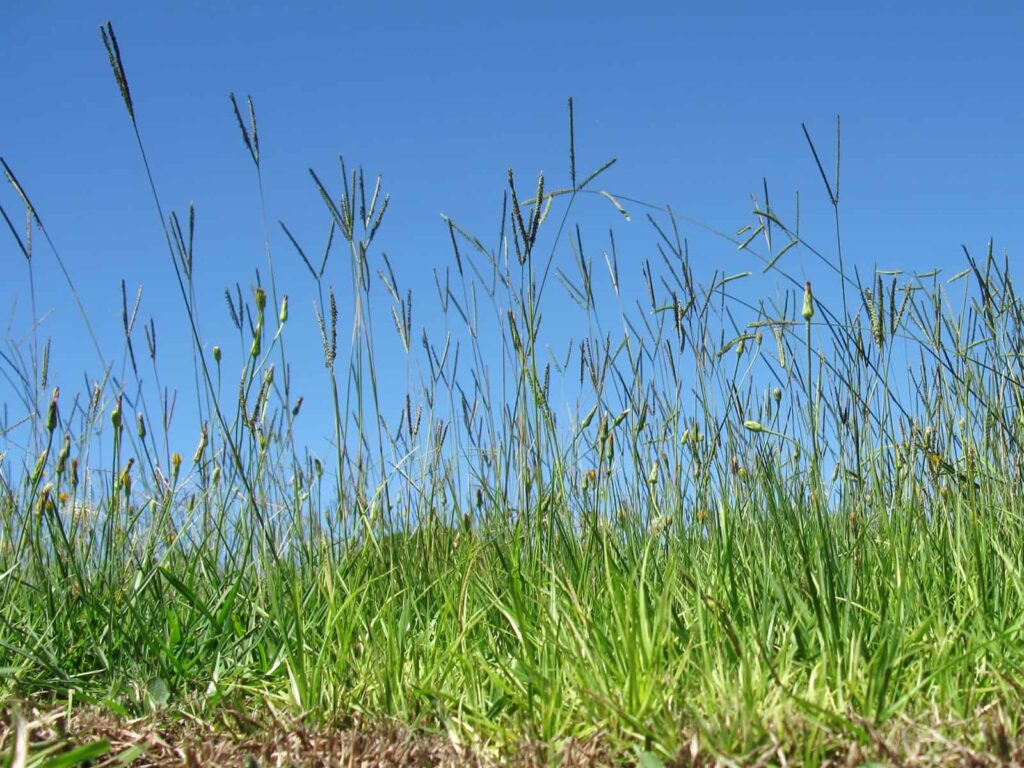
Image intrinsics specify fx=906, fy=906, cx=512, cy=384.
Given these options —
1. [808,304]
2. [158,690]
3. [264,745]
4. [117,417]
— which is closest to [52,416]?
[117,417]

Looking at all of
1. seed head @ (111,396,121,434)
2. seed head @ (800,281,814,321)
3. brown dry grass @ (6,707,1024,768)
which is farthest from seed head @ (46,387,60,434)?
seed head @ (800,281,814,321)

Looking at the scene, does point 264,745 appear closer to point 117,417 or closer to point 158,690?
point 158,690

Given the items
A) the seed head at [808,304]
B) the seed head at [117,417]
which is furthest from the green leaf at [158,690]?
the seed head at [808,304]

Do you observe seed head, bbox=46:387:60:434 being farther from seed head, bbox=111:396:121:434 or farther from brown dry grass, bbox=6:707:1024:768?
brown dry grass, bbox=6:707:1024:768

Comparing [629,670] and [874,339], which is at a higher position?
[874,339]

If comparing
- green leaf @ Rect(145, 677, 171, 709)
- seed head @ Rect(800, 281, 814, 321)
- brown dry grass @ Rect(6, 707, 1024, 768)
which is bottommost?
brown dry grass @ Rect(6, 707, 1024, 768)

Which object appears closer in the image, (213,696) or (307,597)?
(213,696)

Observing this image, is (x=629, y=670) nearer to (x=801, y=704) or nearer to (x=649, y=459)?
(x=801, y=704)

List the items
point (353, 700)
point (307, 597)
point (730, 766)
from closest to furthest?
point (730, 766) → point (353, 700) → point (307, 597)

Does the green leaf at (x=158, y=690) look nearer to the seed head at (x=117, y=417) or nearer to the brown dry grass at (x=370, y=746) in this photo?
the brown dry grass at (x=370, y=746)

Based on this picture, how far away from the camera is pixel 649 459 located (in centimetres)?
215

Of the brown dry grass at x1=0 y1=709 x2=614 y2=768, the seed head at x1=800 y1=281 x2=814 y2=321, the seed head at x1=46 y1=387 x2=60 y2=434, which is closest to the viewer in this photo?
the brown dry grass at x1=0 y1=709 x2=614 y2=768

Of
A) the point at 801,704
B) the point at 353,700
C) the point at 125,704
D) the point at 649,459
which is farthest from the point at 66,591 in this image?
the point at 801,704

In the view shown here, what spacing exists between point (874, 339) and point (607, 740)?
0.91 metres
